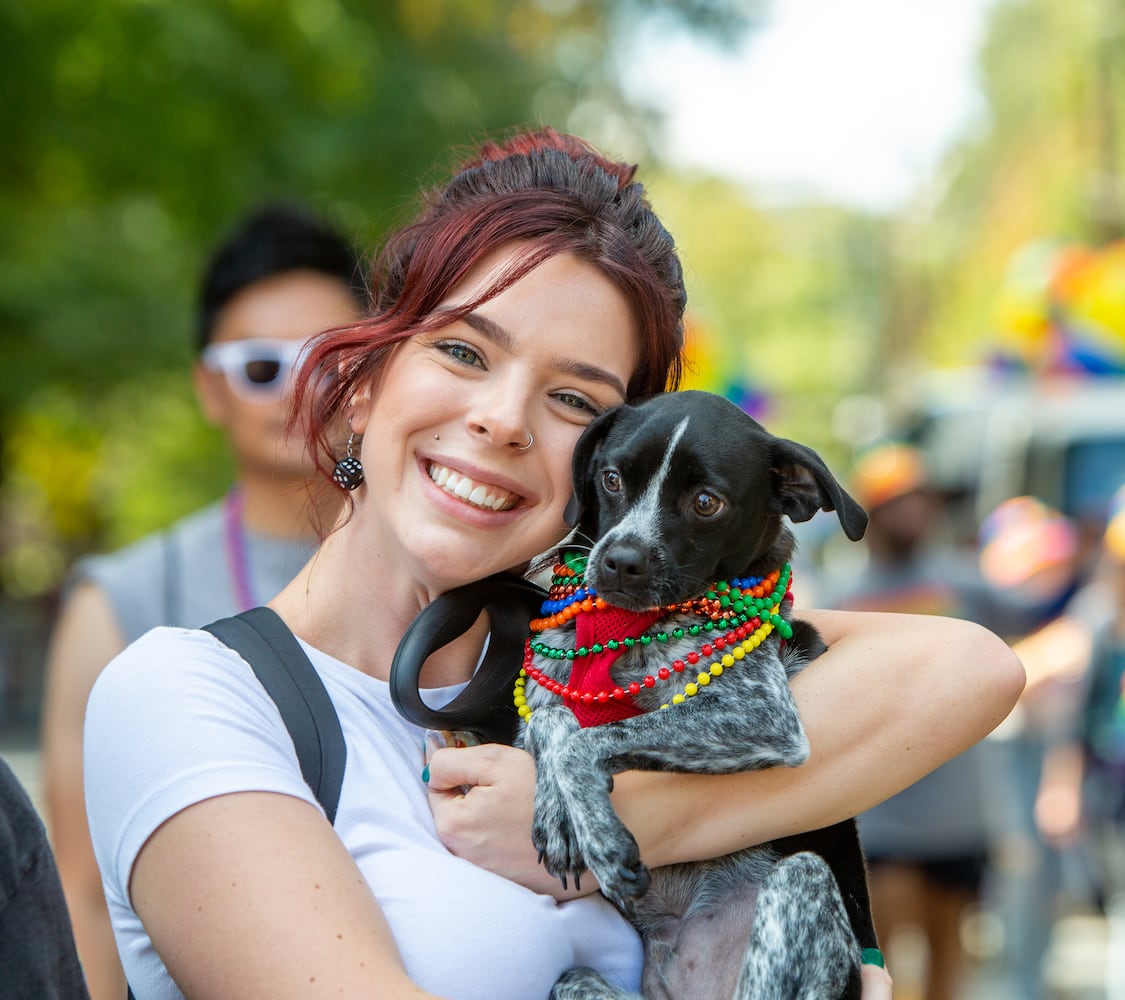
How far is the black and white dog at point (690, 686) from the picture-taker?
7.82ft

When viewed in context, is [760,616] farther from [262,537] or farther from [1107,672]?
[1107,672]

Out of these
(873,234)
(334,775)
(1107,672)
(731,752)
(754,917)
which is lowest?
(873,234)

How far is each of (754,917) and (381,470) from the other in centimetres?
111

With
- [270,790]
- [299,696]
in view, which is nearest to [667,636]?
[299,696]

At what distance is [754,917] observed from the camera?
8.24ft

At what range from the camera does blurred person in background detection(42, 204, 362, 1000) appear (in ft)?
11.4

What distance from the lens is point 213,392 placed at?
4.19 metres

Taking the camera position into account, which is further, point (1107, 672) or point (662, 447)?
point (1107, 672)

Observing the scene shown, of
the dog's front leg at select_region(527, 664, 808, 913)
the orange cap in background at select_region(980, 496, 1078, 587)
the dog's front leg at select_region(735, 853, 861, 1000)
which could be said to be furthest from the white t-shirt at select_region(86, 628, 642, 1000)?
the orange cap in background at select_region(980, 496, 1078, 587)

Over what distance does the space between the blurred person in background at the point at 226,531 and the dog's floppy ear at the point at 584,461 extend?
2.00 feet

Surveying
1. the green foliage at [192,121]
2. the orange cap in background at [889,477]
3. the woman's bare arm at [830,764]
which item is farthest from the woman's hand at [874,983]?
the green foliage at [192,121]

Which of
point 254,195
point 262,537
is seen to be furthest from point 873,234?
point 262,537

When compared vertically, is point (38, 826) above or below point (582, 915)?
above

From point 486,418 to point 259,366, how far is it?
1.84 metres
